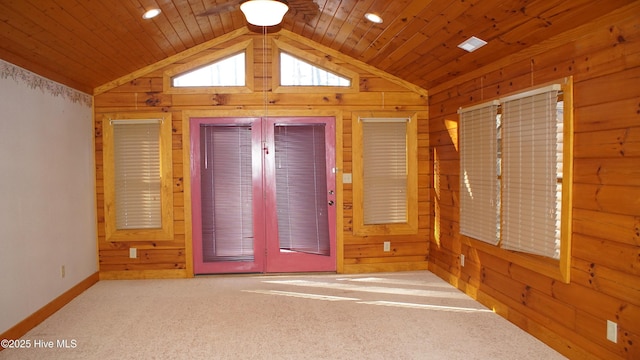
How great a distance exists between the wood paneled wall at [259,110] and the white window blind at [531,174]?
1761 mm

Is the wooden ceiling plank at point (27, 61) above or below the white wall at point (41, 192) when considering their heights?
above

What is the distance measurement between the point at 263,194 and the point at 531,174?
9.67 feet

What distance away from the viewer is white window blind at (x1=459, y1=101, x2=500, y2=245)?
372cm

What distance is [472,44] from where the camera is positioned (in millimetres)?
3547

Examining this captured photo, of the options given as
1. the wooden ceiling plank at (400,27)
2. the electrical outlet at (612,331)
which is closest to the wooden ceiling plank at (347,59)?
the wooden ceiling plank at (400,27)

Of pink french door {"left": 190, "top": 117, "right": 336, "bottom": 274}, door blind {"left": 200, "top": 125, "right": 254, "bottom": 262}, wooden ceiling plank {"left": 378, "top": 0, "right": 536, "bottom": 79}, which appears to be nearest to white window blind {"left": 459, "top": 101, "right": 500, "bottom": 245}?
wooden ceiling plank {"left": 378, "top": 0, "right": 536, "bottom": 79}

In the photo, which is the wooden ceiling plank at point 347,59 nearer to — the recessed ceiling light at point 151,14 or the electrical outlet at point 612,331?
the recessed ceiling light at point 151,14

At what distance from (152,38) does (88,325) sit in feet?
8.74

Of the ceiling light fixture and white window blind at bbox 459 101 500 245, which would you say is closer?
the ceiling light fixture

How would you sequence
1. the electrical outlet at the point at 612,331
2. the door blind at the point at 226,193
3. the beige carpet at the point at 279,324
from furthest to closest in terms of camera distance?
the door blind at the point at 226,193 < the beige carpet at the point at 279,324 < the electrical outlet at the point at 612,331

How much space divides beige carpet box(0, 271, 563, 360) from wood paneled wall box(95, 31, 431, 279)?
1.27 feet

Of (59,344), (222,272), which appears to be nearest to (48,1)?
(59,344)

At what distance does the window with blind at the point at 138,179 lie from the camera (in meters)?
4.91

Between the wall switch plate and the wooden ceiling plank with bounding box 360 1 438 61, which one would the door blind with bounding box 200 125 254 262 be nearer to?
the wall switch plate
